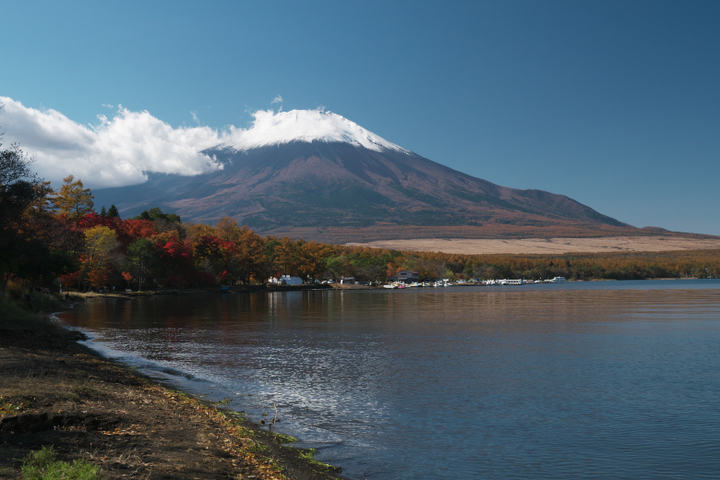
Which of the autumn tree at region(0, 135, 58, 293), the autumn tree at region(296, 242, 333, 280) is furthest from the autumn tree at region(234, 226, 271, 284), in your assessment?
the autumn tree at region(0, 135, 58, 293)

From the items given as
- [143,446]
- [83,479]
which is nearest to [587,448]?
[143,446]

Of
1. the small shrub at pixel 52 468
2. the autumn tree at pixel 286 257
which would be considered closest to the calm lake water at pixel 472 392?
the small shrub at pixel 52 468

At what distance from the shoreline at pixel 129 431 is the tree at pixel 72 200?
11450cm

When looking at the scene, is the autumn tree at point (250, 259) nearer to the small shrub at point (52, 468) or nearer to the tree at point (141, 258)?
the tree at point (141, 258)

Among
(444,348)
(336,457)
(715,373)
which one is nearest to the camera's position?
(336,457)

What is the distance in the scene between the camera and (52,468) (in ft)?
26.8

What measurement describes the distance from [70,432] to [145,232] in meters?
115

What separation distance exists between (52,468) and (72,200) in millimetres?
129158

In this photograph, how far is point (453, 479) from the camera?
1152cm

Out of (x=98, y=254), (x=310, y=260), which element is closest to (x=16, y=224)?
(x=98, y=254)

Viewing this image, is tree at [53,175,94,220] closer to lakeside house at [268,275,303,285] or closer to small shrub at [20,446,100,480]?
lakeside house at [268,275,303,285]

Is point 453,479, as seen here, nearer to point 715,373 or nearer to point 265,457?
point 265,457

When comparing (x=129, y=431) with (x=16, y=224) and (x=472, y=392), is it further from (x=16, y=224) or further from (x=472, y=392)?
(x=16, y=224)

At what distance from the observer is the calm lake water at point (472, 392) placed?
1283cm
